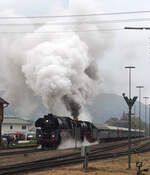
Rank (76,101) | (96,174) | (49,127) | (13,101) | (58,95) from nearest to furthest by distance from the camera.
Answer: (96,174) → (49,127) → (58,95) → (76,101) → (13,101)

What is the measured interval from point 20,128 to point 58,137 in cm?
5634

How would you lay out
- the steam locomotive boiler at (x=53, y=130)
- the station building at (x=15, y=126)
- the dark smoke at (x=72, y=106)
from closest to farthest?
the steam locomotive boiler at (x=53, y=130)
the dark smoke at (x=72, y=106)
the station building at (x=15, y=126)

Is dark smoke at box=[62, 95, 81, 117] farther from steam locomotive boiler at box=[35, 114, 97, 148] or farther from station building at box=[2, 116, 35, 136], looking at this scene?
station building at box=[2, 116, 35, 136]

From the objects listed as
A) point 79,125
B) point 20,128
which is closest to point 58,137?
point 79,125

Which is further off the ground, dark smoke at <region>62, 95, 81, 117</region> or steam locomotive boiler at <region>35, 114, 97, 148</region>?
dark smoke at <region>62, 95, 81, 117</region>

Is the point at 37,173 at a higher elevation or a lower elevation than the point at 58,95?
lower

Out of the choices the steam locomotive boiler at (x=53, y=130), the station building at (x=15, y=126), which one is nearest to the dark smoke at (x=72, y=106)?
the steam locomotive boiler at (x=53, y=130)

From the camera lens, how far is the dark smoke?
138ft

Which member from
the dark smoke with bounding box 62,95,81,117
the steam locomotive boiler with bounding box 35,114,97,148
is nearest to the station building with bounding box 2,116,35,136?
the dark smoke with bounding box 62,95,81,117

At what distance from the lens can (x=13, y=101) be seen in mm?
57719

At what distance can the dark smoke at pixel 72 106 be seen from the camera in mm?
42031

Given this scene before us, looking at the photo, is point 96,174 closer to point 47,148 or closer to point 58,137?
point 58,137

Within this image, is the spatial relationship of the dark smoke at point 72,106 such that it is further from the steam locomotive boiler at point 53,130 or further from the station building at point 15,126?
the station building at point 15,126

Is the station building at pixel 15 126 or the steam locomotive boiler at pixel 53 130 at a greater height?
the steam locomotive boiler at pixel 53 130
